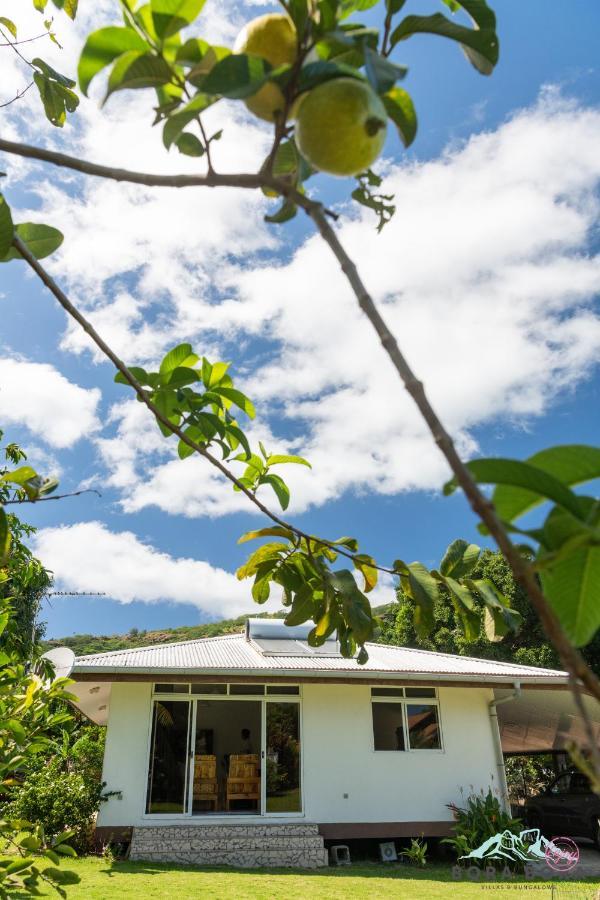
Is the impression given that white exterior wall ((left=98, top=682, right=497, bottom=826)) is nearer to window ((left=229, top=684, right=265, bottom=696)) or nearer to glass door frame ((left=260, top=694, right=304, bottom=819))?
glass door frame ((left=260, top=694, right=304, bottom=819))

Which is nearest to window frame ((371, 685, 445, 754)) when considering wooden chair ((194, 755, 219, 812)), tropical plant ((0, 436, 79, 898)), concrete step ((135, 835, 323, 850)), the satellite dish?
concrete step ((135, 835, 323, 850))

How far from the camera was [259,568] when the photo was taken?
221 cm

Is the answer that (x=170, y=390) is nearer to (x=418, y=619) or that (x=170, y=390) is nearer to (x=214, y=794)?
(x=418, y=619)

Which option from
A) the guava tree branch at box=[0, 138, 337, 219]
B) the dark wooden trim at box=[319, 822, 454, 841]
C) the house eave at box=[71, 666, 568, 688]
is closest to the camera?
the guava tree branch at box=[0, 138, 337, 219]

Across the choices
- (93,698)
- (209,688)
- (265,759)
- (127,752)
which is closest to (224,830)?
(265,759)

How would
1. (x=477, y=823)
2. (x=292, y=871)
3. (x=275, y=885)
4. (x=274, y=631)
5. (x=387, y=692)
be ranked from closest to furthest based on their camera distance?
(x=275, y=885), (x=292, y=871), (x=477, y=823), (x=387, y=692), (x=274, y=631)

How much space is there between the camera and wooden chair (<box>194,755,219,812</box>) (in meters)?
10.5

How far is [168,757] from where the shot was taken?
10.6m

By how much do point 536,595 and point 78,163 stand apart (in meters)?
0.81

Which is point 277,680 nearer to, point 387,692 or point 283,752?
point 283,752

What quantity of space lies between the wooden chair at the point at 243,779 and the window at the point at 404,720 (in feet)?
6.56

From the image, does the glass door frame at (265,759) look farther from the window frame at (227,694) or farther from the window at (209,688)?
the window at (209,688)

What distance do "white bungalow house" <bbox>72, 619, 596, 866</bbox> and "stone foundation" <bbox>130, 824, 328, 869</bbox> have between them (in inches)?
0.6

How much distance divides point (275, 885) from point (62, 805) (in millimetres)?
3313
